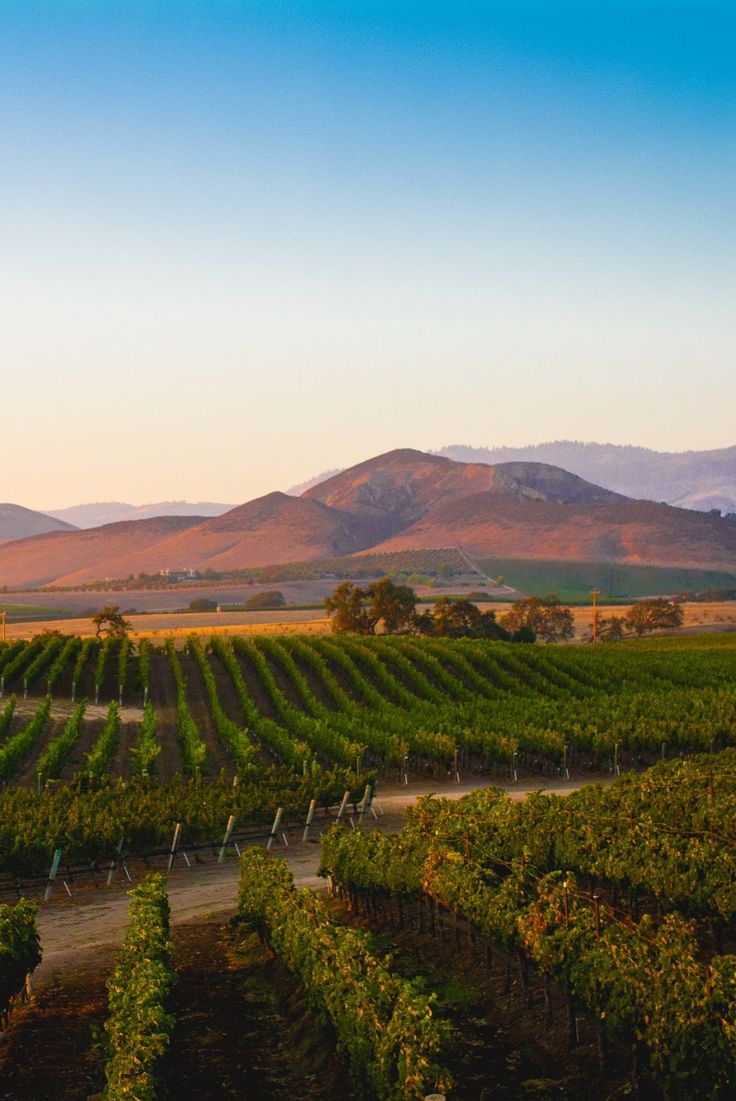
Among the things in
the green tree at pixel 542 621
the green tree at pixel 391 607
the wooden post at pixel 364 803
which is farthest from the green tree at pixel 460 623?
the wooden post at pixel 364 803

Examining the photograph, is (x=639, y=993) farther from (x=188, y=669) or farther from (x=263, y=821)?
(x=188, y=669)

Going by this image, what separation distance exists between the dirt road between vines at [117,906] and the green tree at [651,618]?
101544 millimetres

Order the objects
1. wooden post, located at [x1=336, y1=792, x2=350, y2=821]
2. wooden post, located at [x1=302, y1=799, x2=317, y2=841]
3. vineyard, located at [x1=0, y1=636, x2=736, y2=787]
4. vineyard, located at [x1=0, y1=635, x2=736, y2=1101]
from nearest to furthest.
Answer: vineyard, located at [x1=0, y1=635, x2=736, y2=1101] → wooden post, located at [x1=302, y1=799, x2=317, y2=841] → wooden post, located at [x1=336, y1=792, x2=350, y2=821] → vineyard, located at [x1=0, y1=636, x2=736, y2=787]

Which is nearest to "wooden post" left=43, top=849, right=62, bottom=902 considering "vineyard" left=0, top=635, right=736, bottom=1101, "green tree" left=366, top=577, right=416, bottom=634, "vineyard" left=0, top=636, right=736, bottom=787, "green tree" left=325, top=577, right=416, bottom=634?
"vineyard" left=0, top=635, right=736, bottom=1101

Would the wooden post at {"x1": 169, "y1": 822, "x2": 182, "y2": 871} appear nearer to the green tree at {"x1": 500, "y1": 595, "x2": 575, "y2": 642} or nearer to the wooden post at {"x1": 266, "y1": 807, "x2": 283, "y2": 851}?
the wooden post at {"x1": 266, "y1": 807, "x2": 283, "y2": 851}

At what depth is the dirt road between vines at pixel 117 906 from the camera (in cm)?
2197

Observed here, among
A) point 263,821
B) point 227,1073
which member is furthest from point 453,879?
point 263,821

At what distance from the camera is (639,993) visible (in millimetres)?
13758

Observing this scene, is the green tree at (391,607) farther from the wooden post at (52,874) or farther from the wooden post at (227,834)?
the wooden post at (52,874)

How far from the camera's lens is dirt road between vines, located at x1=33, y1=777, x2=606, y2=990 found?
72.1 ft

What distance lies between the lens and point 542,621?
136m

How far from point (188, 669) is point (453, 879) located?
50.0 meters

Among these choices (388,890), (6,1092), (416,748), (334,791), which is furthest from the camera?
(416,748)

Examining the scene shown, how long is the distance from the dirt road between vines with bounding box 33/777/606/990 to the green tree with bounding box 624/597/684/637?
102m
